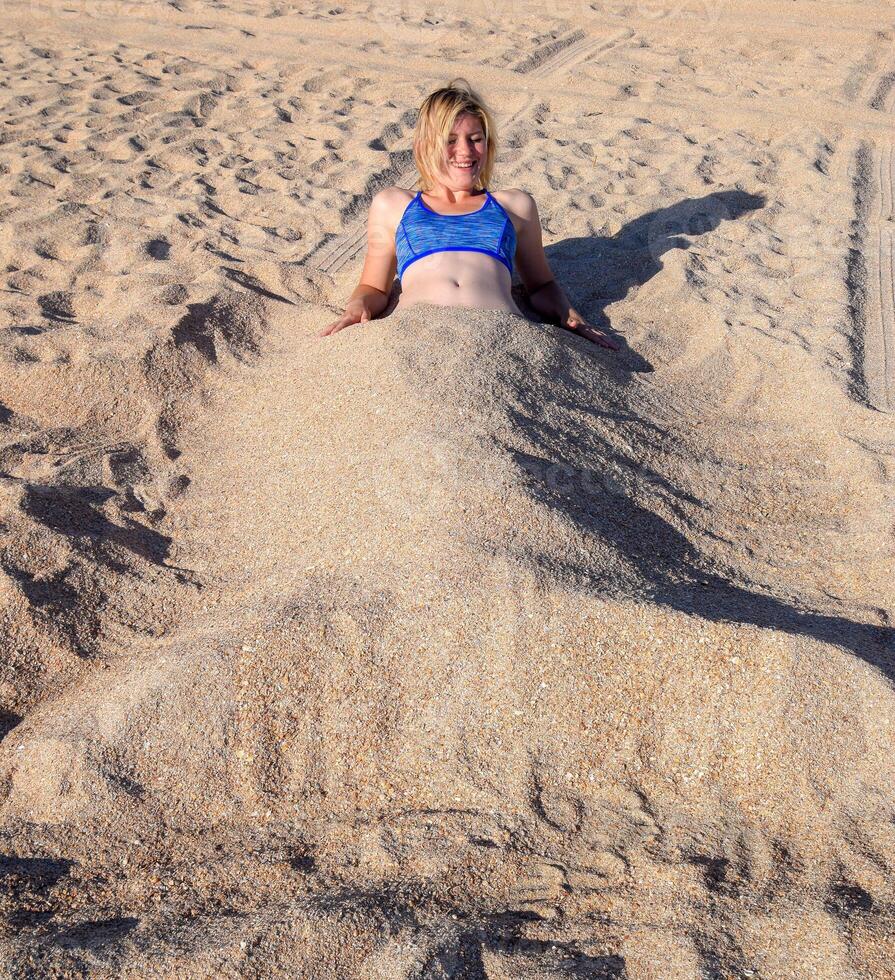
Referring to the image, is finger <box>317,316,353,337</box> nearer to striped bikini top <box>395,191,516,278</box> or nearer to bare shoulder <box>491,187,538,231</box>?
striped bikini top <box>395,191,516,278</box>

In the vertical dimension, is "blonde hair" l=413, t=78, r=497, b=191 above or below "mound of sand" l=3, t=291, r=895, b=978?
above

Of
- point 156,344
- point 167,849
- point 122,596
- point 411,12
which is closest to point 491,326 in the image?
point 156,344

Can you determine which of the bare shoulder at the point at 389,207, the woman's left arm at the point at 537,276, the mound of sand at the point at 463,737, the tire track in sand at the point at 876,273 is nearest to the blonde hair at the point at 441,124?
the bare shoulder at the point at 389,207

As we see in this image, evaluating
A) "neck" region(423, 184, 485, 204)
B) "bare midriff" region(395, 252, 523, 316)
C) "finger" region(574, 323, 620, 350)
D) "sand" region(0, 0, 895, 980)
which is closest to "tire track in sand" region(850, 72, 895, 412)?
"sand" region(0, 0, 895, 980)

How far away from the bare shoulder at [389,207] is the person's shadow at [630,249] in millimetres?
599

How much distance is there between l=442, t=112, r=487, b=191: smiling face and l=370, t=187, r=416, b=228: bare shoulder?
8.0 inches

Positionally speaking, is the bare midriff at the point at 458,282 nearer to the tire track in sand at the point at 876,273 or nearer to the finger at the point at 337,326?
the finger at the point at 337,326

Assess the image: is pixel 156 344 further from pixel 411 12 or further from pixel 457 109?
pixel 411 12

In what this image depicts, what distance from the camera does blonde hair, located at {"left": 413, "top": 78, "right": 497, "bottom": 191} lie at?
344 cm

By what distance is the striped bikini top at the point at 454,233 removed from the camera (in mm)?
3523

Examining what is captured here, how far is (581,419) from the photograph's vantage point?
279 centimetres

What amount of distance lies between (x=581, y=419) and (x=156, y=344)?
1579mm

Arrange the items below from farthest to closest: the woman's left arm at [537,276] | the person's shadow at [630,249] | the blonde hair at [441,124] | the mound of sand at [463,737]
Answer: the person's shadow at [630,249]
the woman's left arm at [537,276]
the blonde hair at [441,124]
the mound of sand at [463,737]

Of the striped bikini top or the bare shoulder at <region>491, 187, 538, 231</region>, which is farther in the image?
the bare shoulder at <region>491, 187, 538, 231</region>
